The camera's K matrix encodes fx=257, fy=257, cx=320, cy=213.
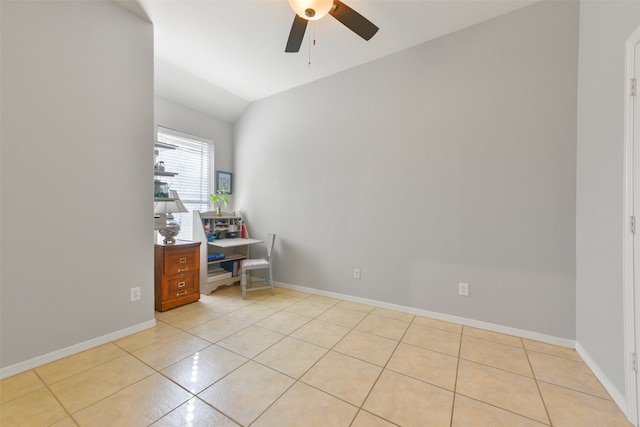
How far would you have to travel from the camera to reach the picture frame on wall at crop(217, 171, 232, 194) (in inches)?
173

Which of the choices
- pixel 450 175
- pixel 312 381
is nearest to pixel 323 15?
pixel 450 175

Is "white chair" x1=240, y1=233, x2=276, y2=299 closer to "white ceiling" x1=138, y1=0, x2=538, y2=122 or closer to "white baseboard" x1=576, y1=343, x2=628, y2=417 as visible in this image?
"white ceiling" x1=138, y1=0, x2=538, y2=122

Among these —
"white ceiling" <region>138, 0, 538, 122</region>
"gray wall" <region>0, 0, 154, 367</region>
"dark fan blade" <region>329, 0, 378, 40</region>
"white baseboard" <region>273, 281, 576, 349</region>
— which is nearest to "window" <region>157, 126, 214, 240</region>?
"white ceiling" <region>138, 0, 538, 122</region>

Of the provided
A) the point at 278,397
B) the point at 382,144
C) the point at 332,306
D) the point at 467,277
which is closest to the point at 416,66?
the point at 382,144

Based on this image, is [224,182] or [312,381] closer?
[312,381]

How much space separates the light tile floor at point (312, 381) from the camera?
144 cm

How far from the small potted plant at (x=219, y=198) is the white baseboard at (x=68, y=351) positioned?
1.88 m

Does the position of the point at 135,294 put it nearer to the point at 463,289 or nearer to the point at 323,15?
the point at 323,15

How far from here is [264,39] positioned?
2.74m

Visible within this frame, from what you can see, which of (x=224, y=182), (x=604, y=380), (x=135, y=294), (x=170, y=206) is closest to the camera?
(x=604, y=380)

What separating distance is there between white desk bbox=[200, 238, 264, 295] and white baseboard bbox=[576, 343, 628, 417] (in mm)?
3534

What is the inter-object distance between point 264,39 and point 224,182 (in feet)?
7.93

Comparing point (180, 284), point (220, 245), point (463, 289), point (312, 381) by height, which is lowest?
point (312, 381)

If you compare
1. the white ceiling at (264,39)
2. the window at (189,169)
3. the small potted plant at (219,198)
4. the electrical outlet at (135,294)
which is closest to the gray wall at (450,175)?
the white ceiling at (264,39)
